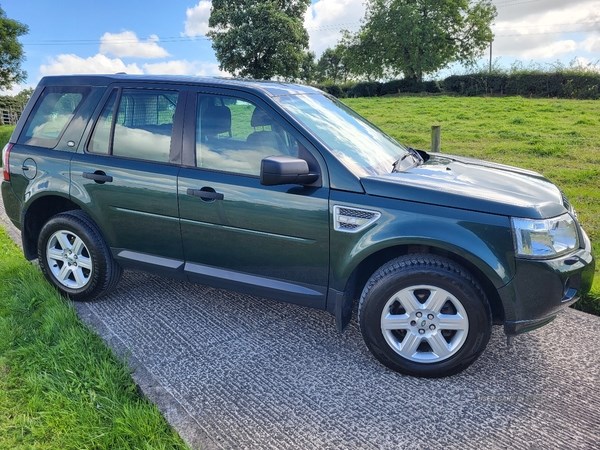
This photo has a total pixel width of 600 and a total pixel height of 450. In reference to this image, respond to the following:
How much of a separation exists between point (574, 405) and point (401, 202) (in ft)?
4.91

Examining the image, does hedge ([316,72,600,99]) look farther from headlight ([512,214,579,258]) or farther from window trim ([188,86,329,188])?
window trim ([188,86,329,188])

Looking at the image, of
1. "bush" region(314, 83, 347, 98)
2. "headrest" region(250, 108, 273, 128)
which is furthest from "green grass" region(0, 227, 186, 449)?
"bush" region(314, 83, 347, 98)

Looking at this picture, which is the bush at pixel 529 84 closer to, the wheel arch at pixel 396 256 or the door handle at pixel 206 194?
the wheel arch at pixel 396 256

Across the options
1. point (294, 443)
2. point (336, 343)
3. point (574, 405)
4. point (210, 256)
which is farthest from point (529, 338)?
point (210, 256)

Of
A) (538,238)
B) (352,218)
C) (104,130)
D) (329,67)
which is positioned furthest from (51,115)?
(329,67)

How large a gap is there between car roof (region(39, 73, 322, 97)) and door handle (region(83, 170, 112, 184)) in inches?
28.8

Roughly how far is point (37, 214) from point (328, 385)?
302 cm

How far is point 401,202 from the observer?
9.93 feet

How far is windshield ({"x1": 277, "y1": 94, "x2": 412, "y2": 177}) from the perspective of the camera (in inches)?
132

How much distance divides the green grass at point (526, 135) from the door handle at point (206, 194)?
306cm

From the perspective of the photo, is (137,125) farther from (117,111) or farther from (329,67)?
(329,67)

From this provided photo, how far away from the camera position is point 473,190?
3.07 metres

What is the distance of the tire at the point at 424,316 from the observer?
117 inches

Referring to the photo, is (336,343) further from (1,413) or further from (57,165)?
(57,165)
